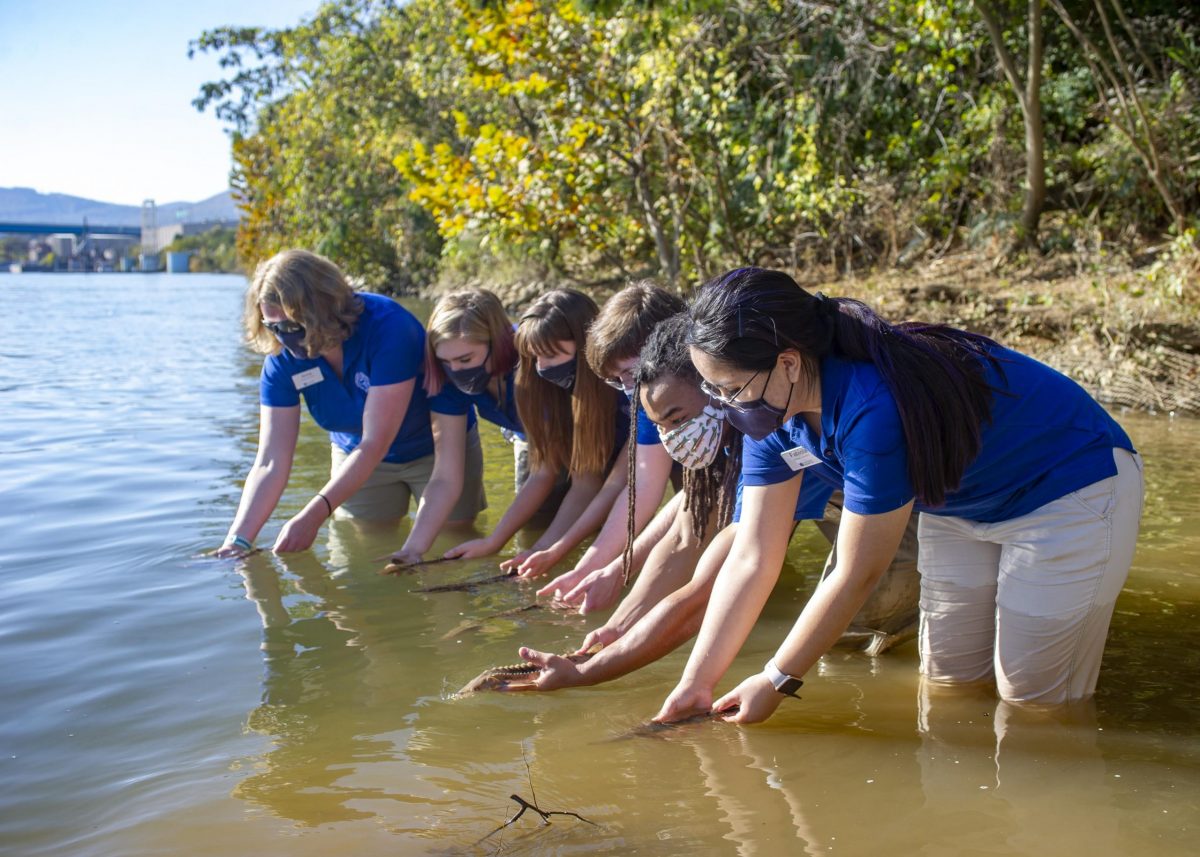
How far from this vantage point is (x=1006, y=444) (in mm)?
2723

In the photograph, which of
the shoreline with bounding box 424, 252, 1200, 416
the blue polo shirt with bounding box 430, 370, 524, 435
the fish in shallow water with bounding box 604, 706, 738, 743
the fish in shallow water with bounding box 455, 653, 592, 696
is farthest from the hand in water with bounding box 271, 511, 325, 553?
the shoreline with bounding box 424, 252, 1200, 416

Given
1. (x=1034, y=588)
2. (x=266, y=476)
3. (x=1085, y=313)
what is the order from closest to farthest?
1. (x=1034, y=588)
2. (x=266, y=476)
3. (x=1085, y=313)

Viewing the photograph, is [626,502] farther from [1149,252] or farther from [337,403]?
[1149,252]

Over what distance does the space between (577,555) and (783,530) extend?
7.60 feet

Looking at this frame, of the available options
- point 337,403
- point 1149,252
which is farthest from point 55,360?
point 1149,252

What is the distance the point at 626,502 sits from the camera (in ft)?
13.1

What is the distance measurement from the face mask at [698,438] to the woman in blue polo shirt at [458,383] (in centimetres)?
164

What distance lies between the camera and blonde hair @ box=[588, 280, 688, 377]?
362 cm

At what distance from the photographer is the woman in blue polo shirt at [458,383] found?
15.0 feet

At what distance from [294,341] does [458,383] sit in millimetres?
678

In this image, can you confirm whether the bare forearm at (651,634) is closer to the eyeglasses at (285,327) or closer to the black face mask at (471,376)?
the black face mask at (471,376)

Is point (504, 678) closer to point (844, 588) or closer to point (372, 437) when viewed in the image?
point (844, 588)

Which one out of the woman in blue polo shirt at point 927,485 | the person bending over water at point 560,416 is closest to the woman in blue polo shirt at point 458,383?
the person bending over water at point 560,416

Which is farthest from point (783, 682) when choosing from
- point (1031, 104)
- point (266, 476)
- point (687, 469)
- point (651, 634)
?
point (1031, 104)
